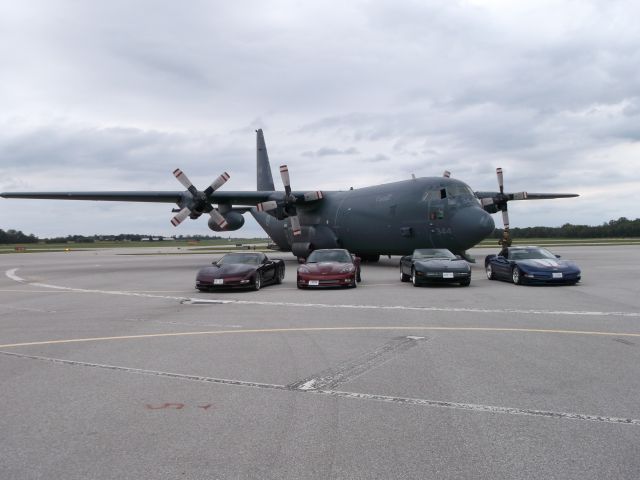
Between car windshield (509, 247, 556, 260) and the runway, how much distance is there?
21.9 ft

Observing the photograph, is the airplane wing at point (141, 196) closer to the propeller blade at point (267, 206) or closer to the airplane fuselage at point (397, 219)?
the propeller blade at point (267, 206)

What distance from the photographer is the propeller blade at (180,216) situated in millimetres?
27453

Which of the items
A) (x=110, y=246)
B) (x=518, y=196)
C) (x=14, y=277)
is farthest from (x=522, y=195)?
(x=110, y=246)

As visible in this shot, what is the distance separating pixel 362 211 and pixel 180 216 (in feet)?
29.7

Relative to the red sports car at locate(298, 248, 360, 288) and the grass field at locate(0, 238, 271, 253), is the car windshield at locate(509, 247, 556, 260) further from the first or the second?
the grass field at locate(0, 238, 271, 253)

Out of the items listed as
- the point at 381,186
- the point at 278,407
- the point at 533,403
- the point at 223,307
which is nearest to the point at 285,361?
the point at 278,407

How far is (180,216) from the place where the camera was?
1097 inches

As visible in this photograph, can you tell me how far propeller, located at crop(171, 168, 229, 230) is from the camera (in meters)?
27.7

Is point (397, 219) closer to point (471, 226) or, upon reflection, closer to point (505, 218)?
point (471, 226)

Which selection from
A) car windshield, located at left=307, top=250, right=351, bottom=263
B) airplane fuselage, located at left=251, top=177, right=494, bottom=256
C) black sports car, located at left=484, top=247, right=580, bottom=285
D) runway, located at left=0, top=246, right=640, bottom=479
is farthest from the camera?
airplane fuselage, located at left=251, top=177, right=494, bottom=256

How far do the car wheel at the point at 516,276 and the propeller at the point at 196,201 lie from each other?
15.0 metres

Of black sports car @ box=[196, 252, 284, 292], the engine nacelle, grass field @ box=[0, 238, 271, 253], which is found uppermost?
the engine nacelle

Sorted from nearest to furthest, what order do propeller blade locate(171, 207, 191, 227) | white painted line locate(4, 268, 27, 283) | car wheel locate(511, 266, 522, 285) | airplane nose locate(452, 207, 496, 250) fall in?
car wheel locate(511, 266, 522, 285) < airplane nose locate(452, 207, 496, 250) < white painted line locate(4, 268, 27, 283) < propeller blade locate(171, 207, 191, 227)

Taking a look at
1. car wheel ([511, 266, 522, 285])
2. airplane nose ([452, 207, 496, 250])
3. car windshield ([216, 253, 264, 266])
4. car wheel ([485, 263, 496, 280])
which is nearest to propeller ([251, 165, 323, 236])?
airplane nose ([452, 207, 496, 250])
